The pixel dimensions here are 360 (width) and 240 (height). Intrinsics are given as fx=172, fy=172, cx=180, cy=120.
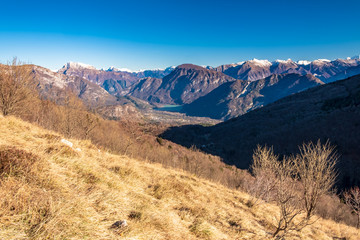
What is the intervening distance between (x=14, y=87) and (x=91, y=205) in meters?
26.0

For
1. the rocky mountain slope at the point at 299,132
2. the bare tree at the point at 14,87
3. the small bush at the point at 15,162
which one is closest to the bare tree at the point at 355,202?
the rocky mountain slope at the point at 299,132

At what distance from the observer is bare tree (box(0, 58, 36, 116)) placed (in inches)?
822

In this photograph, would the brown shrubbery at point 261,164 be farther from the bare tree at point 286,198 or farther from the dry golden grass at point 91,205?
the dry golden grass at point 91,205

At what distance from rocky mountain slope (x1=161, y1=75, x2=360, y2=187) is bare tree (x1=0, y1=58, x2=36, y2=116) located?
84.2 m

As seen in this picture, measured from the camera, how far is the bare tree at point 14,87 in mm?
20875

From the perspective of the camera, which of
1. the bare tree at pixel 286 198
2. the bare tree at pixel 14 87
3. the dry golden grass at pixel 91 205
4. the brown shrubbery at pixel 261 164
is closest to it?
the dry golden grass at pixel 91 205

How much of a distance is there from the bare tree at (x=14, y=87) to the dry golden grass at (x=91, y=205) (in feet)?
56.7

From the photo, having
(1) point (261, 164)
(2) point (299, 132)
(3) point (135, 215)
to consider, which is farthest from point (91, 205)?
(2) point (299, 132)

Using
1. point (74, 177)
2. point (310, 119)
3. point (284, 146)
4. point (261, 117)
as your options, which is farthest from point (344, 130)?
point (74, 177)

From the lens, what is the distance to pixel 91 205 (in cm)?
457

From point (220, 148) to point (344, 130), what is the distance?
199 feet

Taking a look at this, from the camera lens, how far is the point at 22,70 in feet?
73.9

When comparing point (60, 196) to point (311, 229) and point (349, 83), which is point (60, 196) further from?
point (349, 83)

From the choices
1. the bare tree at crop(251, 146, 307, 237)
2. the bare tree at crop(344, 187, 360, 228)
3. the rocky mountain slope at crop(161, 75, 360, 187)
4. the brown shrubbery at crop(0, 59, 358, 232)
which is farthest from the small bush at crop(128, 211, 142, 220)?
the rocky mountain slope at crop(161, 75, 360, 187)
